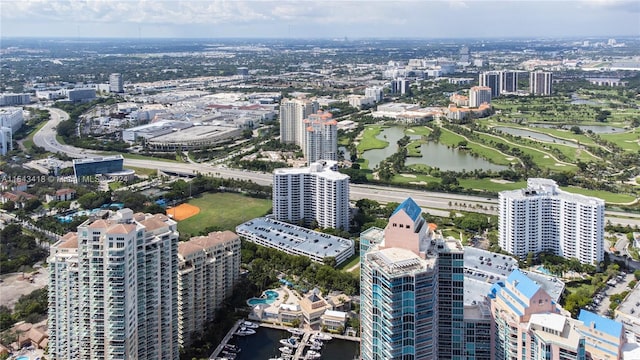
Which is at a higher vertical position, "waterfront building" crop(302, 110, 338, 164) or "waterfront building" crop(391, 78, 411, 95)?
"waterfront building" crop(391, 78, 411, 95)

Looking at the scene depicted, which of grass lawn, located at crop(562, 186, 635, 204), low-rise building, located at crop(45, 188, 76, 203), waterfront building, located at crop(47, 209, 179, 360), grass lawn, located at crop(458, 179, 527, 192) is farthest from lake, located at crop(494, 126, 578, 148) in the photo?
waterfront building, located at crop(47, 209, 179, 360)

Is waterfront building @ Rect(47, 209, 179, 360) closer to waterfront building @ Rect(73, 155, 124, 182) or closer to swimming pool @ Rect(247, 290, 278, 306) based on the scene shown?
swimming pool @ Rect(247, 290, 278, 306)

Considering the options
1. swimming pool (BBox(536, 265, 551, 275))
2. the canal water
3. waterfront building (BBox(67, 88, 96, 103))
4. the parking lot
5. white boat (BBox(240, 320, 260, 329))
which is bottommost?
the canal water

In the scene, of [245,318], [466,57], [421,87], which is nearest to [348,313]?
[245,318]

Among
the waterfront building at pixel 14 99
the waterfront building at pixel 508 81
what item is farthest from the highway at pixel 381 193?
the waterfront building at pixel 508 81

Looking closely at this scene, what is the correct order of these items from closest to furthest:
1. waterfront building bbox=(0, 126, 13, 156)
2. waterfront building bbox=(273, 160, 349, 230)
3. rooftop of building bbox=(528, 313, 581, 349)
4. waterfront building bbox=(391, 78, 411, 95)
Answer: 1. rooftop of building bbox=(528, 313, 581, 349)
2. waterfront building bbox=(273, 160, 349, 230)
3. waterfront building bbox=(0, 126, 13, 156)
4. waterfront building bbox=(391, 78, 411, 95)

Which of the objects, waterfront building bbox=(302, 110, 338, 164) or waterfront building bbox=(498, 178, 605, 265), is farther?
waterfront building bbox=(302, 110, 338, 164)

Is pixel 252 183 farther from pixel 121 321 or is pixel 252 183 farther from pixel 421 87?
pixel 421 87
